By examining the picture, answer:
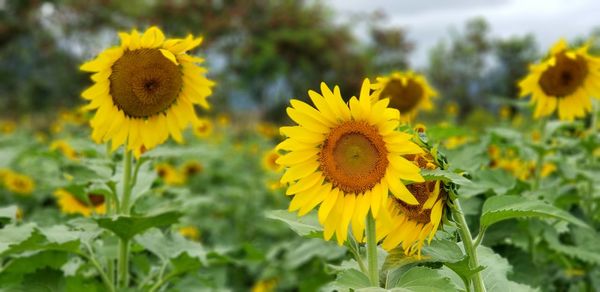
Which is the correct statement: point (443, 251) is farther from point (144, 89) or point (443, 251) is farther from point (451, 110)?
point (451, 110)

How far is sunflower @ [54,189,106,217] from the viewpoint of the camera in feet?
11.2

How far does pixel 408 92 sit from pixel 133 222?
1873mm

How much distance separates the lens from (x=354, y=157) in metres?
1.58

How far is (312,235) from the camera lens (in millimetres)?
1714

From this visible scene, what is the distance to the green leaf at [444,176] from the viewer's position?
4.79 ft

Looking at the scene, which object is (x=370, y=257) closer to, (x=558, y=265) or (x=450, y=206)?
(x=450, y=206)

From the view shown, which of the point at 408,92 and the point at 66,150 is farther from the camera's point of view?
the point at 66,150

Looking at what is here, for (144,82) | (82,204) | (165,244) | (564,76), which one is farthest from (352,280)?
(82,204)

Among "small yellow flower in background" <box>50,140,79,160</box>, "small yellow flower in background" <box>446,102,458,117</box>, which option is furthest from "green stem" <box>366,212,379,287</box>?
"small yellow flower in background" <box>446,102,458,117</box>

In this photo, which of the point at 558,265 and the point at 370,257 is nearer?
the point at 370,257

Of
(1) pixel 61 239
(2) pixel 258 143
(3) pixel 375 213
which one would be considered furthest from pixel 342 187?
(2) pixel 258 143

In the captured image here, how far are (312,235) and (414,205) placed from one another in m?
0.24

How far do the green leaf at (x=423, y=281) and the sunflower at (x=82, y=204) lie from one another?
2.04 meters

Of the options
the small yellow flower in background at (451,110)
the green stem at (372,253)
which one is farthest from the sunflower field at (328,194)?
the small yellow flower in background at (451,110)
